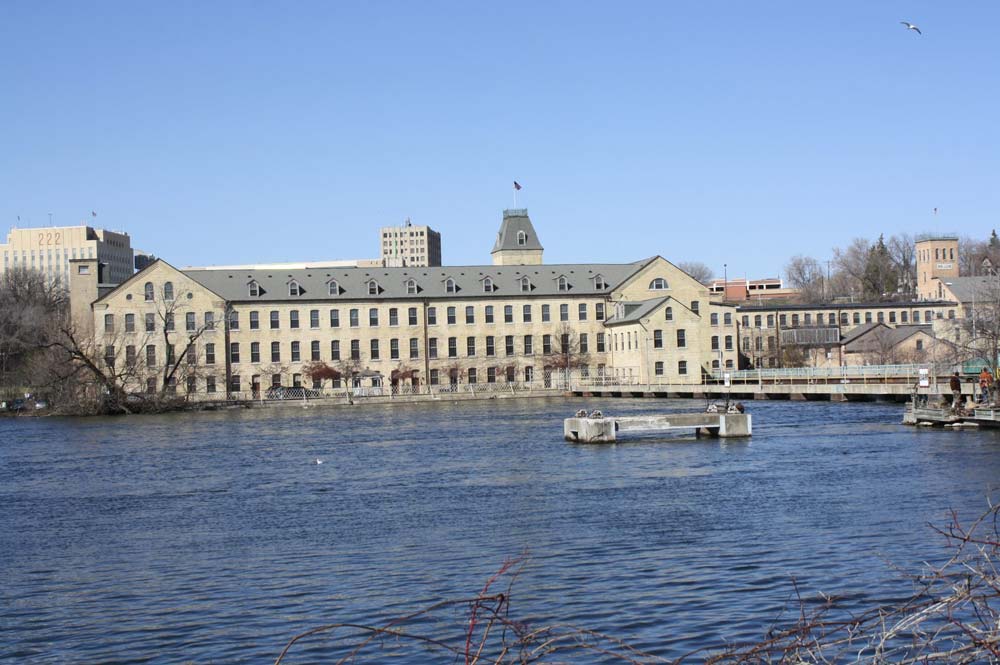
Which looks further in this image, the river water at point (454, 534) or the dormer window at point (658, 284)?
the dormer window at point (658, 284)

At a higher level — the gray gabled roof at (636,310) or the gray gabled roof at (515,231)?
the gray gabled roof at (515,231)

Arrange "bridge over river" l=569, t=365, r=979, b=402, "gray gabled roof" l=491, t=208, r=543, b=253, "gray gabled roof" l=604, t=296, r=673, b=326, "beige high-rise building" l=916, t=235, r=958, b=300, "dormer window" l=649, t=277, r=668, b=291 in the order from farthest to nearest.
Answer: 1. "beige high-rise building" l=916, t=235, r=958, b=300
2. "gray gabled roof" l=491, t=208, r=543, b=253
3. "dormer window" l=649, t=277, r=668, b=291
4. "gray gabled roof" l=604, t=296, r=673, b=326
5. "bridge over river" l=569, t=365, r=979, b=402

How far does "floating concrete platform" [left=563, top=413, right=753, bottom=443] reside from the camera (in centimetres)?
4297

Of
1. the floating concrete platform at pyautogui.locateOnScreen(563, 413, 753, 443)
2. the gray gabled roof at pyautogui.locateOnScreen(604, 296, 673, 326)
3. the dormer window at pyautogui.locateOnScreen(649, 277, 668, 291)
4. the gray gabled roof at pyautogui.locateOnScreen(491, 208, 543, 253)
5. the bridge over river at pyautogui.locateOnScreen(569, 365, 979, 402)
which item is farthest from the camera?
the gray gabled roof at pyautogui.locateOnScreen(491, 208, 543, 253)

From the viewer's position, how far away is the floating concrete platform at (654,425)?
42969 millimetres

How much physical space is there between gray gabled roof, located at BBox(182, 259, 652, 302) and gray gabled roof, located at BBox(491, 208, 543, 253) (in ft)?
36.2

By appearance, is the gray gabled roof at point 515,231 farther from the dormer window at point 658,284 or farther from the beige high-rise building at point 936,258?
the beige high-rise building at point 936,258

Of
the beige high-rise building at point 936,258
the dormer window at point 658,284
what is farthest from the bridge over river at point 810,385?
the beige high-rise building at point 936,258

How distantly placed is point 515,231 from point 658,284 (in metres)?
19.2

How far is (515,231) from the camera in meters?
116

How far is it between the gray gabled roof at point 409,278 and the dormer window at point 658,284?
1.80m

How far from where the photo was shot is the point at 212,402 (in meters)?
86.0

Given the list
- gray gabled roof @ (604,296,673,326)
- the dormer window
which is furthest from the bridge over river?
the dormer window

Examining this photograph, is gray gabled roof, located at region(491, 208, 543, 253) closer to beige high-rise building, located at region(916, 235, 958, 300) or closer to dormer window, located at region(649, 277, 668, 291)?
dormer window, located at region(649, 277, 668, 291)
